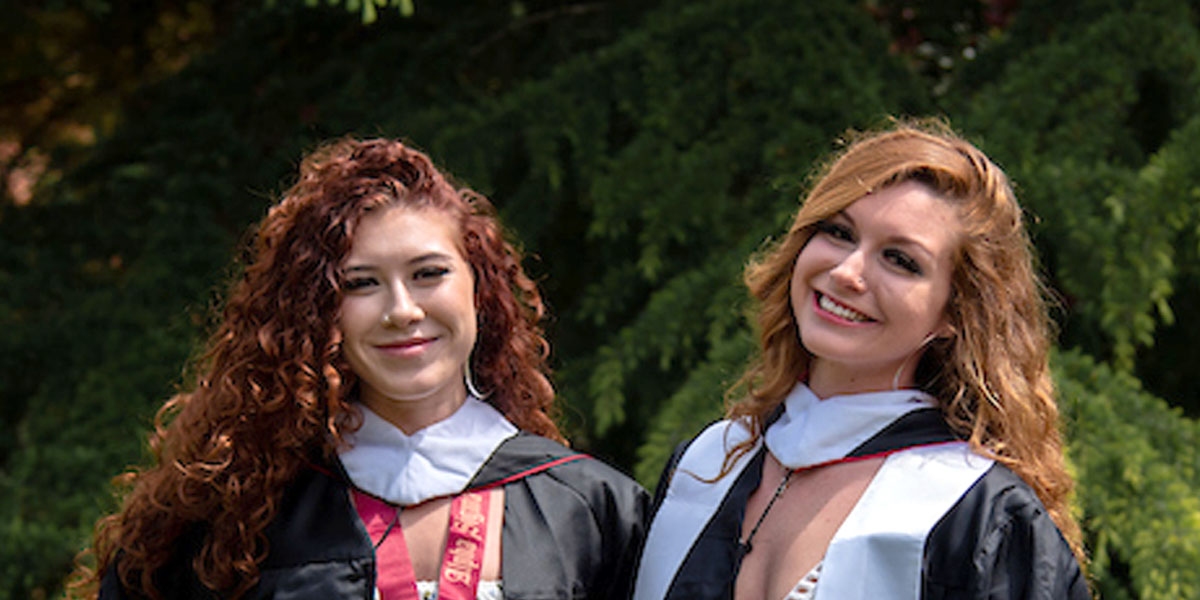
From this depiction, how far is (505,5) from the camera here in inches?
166

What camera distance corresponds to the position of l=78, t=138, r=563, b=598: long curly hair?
213 centimetres

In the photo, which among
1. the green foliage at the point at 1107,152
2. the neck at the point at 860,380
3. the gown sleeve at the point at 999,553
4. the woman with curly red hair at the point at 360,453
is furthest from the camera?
the green foliage at the point at 1107,152

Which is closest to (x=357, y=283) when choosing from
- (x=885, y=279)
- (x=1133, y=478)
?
(x=885, y=279)

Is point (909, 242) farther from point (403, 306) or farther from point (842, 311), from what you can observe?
point (403, 306)

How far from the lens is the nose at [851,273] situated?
1891mm

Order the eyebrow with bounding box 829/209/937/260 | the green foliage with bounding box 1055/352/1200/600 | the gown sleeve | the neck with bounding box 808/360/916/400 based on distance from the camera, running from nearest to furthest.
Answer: the gown sleeve → the eyebrow with bounding box 829/209/937/260 → the neck with bounding box 808/360/916/400 → the green foliage with bounding box 1055/352/1200/600

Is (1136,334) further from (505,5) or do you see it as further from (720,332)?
(505,5)

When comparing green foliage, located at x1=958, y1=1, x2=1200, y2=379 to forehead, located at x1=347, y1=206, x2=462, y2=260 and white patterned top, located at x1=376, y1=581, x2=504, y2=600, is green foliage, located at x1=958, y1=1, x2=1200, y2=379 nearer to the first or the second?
forehead, located at x1=347, y1=206, x2=462, y2=260

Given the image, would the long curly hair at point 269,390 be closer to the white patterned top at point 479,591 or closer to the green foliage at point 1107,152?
the white patterned top at point 479,591

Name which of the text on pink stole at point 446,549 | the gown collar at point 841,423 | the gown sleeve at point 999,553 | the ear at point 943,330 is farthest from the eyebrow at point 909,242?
the text on pink stole at point 446,549

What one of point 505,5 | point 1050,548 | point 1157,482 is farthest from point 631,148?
point 1050,548

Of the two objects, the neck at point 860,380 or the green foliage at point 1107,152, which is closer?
the neck at point 860,380

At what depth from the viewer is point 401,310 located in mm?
2088

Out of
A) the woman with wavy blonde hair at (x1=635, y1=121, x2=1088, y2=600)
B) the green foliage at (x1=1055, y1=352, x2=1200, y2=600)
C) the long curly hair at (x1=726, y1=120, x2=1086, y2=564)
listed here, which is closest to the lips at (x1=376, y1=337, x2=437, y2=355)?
the woman with wavy blonde hair at (x1=635, y1=121, x2=1088, y2=600)
